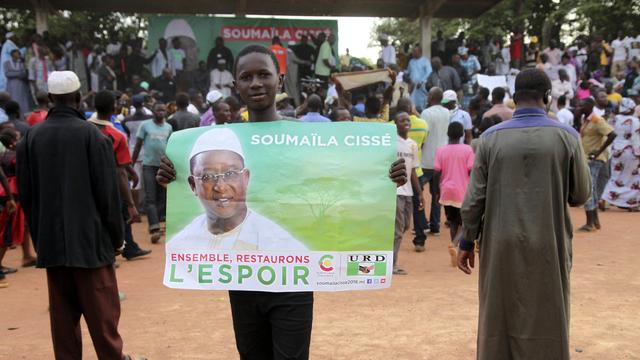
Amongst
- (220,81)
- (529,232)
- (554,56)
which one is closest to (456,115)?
(529,232)

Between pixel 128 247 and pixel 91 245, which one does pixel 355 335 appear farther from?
pixel 128 247

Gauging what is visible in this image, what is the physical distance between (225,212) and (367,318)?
117 inches

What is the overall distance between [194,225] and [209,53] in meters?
16.2

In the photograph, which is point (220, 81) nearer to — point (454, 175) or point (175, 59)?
point (175, 59)

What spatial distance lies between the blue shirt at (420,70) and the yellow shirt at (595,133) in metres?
7.12

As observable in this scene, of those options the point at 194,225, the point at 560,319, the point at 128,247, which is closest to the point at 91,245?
the point at 194,225

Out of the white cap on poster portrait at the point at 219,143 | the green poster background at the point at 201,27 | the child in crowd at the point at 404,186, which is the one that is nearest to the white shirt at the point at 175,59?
the green poster background at the point at 201,27

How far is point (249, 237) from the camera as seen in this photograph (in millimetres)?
2787

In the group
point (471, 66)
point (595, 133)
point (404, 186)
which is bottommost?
point (404, 186)

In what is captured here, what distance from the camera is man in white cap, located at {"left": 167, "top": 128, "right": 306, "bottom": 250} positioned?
9.14 feet

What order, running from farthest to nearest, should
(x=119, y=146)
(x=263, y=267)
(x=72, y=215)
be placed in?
(x=119, y=146), (x=72, y=215), (x=263, y=267)

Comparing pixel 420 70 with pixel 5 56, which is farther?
pixel 420 70

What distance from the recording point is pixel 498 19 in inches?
1112

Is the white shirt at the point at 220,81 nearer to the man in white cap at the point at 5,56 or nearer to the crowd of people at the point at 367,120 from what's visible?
the crowd of people at the point at 367,120
